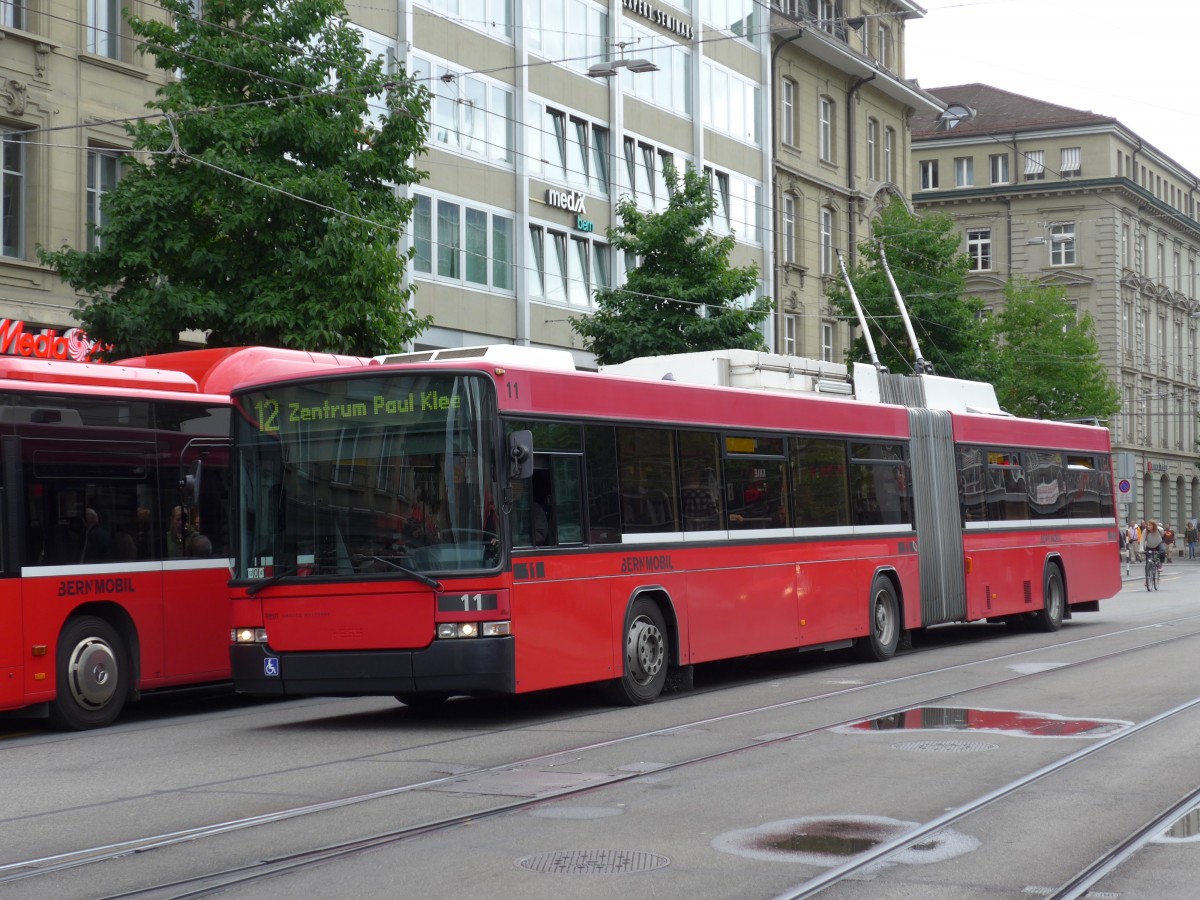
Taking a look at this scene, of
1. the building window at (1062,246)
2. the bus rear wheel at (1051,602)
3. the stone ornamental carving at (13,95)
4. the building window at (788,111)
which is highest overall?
the building window at (1062,246)

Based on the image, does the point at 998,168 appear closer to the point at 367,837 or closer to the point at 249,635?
the point at 249,635

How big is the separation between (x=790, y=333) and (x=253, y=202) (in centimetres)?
2943

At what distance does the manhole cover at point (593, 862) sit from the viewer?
7.15m

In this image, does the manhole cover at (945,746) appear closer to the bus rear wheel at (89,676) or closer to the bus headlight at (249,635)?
the bus headlight at (249,635)

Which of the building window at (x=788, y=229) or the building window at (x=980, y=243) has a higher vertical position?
the building window at (x=980, y=243)

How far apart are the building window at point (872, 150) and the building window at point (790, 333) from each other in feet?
24.5

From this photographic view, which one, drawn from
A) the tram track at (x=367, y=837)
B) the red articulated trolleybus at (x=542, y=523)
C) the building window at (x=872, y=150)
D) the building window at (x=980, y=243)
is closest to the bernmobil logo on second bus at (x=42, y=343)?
the red articulated trolleybus at (x=542, y=523)

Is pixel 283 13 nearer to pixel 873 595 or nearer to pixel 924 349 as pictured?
pixel 873 595

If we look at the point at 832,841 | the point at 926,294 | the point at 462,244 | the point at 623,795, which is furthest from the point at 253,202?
the point at 926,294

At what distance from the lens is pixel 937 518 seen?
20.4m

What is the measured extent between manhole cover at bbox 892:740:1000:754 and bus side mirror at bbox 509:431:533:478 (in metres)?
3.26

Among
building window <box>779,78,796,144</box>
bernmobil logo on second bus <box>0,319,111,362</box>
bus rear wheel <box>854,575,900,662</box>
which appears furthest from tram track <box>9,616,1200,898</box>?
building window <box>779,78,796,144</box>

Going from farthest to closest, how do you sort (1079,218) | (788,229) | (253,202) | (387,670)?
(1079,218) → (788,229) → (253,202) → (387,670)

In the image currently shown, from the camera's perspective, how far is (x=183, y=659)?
47.1 ft
